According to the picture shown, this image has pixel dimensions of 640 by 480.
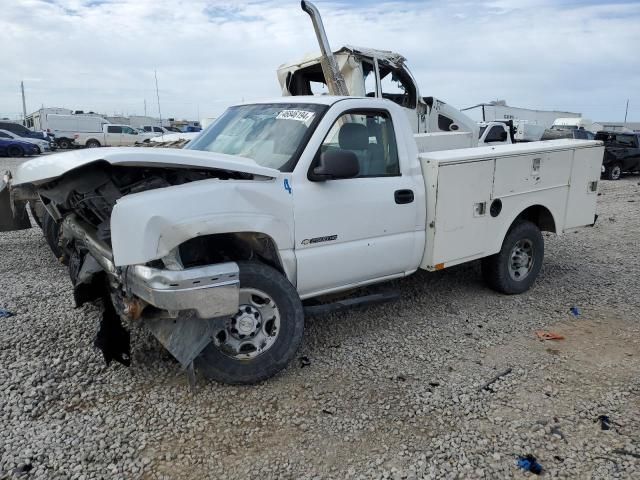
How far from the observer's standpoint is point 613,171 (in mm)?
18422

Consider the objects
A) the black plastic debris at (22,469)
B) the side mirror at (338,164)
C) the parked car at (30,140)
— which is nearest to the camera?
the black plastic debris at (22,469)

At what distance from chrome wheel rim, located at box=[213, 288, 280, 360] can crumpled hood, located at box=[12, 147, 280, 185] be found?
843mm

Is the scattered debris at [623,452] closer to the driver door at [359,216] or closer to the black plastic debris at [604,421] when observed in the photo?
the black plastic debris at [604,421]

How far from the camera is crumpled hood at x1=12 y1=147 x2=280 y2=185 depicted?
10.0 ft

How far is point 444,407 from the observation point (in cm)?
347

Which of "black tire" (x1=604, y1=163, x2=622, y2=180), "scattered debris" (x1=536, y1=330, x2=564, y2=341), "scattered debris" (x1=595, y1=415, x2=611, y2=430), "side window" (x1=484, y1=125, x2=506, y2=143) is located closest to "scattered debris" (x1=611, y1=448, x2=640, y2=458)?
"scattered debris" (x1=595, y1=415, x2=611, y2=430)

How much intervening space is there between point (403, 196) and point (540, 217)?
233 cm

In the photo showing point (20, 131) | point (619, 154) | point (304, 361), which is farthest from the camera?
point (20, 131)

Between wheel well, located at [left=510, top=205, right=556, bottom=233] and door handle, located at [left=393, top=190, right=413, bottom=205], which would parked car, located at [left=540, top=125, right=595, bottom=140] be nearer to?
wheel well, located at [left=510, top=205, right=556, bottom=233]

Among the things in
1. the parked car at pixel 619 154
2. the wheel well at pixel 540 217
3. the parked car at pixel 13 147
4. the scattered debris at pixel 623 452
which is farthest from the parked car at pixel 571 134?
the parked car at pixel 13 147

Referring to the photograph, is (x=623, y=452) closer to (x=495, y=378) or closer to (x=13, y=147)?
(x=495, y=378)

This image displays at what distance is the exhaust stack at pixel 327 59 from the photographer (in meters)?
7.27

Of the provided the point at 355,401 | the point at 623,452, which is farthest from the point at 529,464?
the point at 355,401

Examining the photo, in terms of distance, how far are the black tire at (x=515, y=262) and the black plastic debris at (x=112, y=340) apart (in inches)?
146
